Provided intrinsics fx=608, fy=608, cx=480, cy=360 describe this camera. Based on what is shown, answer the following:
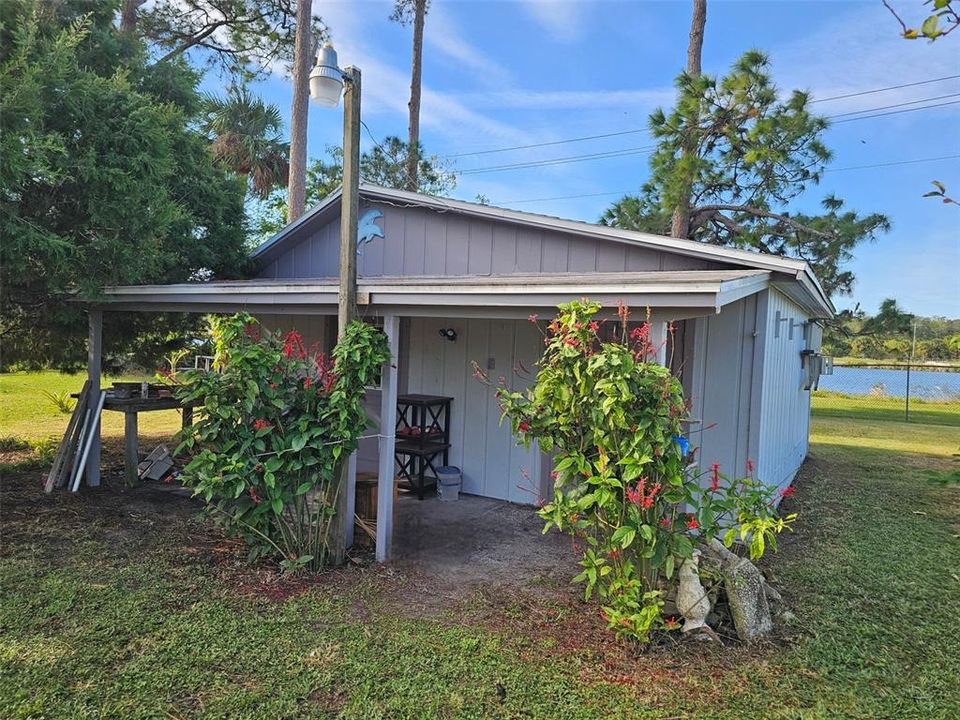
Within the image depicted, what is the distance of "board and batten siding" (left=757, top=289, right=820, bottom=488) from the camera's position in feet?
17.6

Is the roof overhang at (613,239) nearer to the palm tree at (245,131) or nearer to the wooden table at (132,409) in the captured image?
the wooden table at (132,409)

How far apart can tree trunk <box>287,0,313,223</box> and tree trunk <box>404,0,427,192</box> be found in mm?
4742

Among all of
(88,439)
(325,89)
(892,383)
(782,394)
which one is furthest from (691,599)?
(892,383)

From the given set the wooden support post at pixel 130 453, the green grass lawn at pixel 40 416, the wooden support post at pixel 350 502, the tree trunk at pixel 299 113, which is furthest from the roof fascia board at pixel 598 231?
the green grass lawn at pixel 40 416

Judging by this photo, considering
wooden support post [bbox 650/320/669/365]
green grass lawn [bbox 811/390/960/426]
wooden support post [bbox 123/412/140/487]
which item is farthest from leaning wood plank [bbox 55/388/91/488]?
green grass lawn [bbox 811/390/960/426]

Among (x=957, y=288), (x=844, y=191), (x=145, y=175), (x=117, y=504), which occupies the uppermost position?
(x=844, y=191)

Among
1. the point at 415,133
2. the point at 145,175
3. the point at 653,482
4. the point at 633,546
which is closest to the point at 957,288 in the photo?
the point at 653,482

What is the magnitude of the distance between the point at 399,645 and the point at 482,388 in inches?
138

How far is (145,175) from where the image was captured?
553 centimetres

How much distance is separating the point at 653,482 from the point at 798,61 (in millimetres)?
10846

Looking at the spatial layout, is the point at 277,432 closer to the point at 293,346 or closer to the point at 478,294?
the point at 293,346

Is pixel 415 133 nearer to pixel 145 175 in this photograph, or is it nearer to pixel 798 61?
pixel 798 61

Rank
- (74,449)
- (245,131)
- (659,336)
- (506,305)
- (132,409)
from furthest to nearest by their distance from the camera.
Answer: (245,131), (74,449), (132,409), (506,305), (659,336)

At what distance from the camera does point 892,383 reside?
69.8 ft
